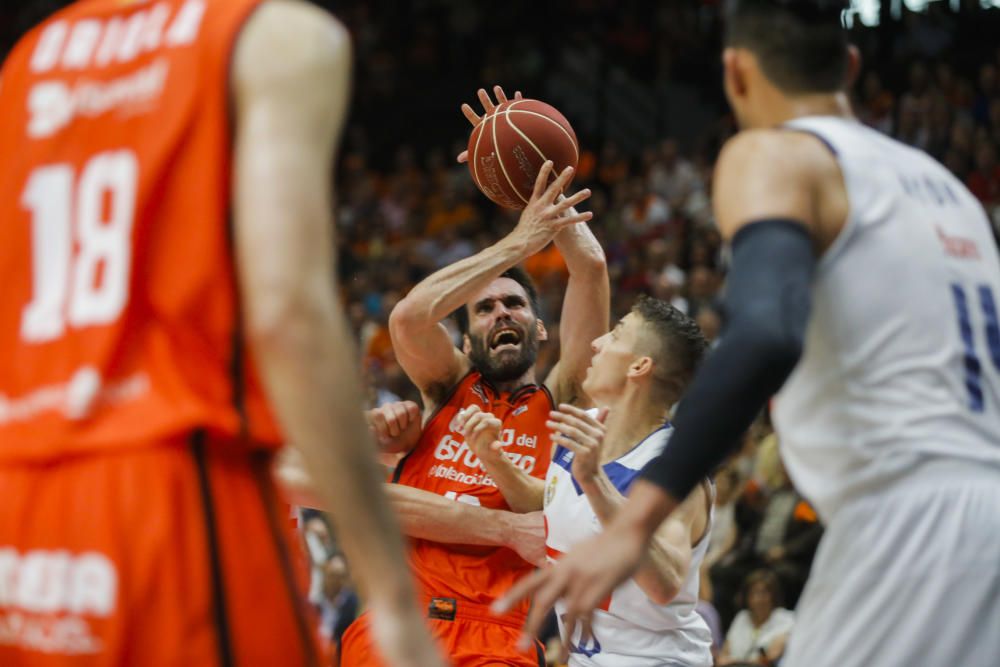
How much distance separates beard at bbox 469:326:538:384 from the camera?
5113 millimetres

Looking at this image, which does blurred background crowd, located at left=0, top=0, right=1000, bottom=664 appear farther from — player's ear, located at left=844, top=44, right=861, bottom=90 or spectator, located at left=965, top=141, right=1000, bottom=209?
player's ear, located at left=844, top=44, right=861, bottom=90

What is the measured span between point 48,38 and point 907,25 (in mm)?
15511

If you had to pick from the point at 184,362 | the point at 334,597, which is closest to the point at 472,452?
the point at 184,362

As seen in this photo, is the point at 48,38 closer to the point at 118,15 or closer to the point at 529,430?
the point at 118,15

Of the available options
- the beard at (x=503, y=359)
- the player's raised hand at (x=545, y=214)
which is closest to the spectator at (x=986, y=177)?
the beard at (x=503, y=359)

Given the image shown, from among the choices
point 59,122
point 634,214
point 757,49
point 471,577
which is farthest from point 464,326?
point 634,214

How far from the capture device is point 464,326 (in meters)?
5.51

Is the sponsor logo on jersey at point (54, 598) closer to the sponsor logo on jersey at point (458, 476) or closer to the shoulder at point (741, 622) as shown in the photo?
the sponsor logo on jersey at point (458, 476)

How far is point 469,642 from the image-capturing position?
454cm

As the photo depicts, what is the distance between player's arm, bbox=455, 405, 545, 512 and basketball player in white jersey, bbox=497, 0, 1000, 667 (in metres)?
1.91

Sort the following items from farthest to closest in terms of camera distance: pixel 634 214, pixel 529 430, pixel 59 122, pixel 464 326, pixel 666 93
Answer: pixel 666 93, pixel 634 214, pixel 464 326, pixel 529 430, pixel 59 122

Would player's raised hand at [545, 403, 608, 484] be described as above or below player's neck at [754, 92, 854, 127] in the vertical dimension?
below

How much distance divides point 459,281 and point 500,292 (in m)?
0.63

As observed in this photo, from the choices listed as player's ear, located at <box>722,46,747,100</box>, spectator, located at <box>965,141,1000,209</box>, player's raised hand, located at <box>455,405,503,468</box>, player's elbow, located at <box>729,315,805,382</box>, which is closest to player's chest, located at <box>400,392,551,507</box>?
player's raised hand, located at <box>455,405,503,468</box>
